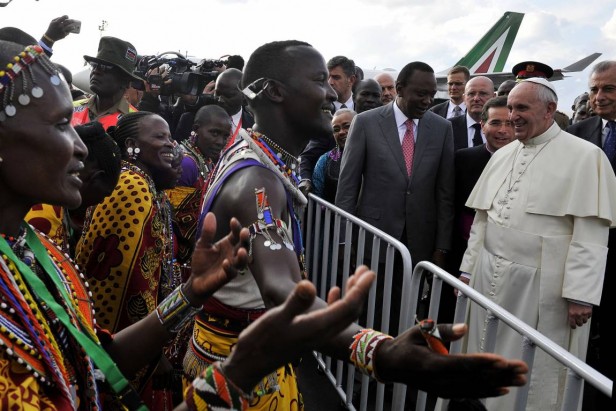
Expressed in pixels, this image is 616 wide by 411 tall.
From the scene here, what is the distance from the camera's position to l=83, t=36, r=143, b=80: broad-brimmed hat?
4.62m

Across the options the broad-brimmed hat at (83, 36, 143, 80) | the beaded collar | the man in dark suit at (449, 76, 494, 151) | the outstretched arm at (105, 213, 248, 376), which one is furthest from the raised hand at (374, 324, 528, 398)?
the man in dark suit at (449, 76, 494, 151)

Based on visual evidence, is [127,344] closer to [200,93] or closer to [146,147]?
[146,147]

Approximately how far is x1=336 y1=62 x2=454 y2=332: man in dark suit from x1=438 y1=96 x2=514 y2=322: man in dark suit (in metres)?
0.14

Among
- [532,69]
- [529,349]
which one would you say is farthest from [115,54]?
[529,349]

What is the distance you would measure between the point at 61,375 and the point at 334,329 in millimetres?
682

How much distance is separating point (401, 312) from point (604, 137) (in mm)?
2687

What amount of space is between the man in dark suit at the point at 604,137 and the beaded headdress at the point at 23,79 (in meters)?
4.07

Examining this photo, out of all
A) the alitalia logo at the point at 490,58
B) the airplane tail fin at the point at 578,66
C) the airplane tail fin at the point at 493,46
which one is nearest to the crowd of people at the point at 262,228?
the airplane tail fin at the point at 493,46

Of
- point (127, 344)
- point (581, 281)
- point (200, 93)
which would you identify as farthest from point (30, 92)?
point (200, 93)

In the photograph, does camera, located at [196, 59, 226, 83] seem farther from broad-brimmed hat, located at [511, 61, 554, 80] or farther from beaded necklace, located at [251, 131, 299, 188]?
beaded necklace, located at [251, 131, 299, 188]

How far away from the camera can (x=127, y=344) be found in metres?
1.72

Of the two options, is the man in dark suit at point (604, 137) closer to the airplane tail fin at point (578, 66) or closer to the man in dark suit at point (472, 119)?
the man in dark suit at point (472, 119)

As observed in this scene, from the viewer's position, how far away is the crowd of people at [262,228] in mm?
1232

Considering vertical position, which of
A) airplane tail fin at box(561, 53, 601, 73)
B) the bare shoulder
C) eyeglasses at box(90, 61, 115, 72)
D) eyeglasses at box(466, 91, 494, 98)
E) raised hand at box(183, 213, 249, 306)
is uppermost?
airplane tail fin at box(561, 53, 601, 73)
